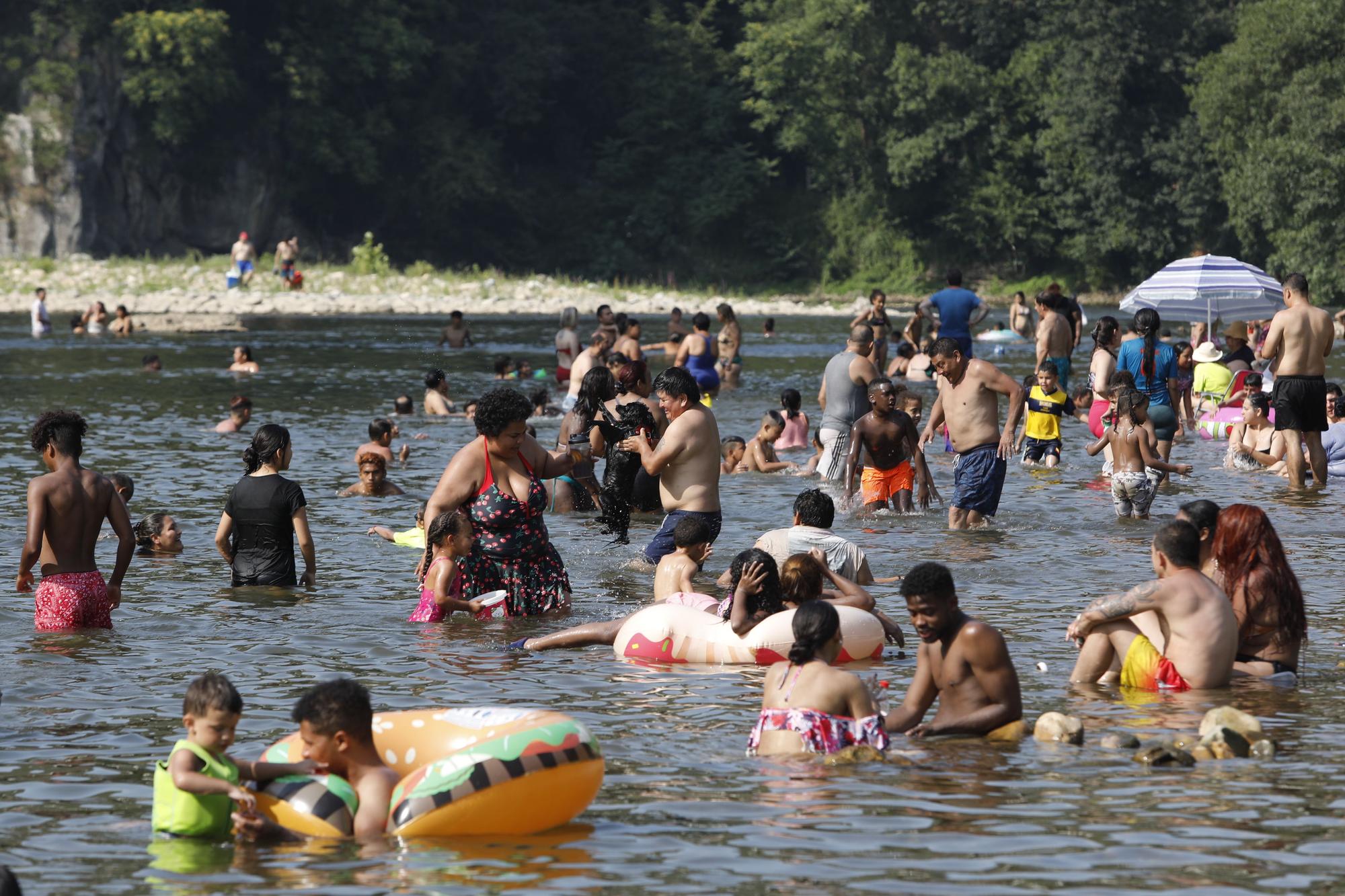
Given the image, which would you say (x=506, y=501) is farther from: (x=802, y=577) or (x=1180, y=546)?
(x=1180, y=546)

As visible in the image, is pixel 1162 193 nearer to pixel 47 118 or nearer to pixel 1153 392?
pixel 47 118

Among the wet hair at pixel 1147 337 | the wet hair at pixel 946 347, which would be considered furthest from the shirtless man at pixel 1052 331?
the wet hair at pixel 946 347

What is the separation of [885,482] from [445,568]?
572 centimetres

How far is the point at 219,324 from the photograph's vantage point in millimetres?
47594

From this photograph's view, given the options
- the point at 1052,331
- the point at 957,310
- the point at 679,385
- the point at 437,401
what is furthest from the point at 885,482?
the point at 437,401

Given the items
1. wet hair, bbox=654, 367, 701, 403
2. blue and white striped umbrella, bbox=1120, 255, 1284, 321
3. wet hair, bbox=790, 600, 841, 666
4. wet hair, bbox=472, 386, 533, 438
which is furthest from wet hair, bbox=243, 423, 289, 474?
blue and white striped umbrella, bbox=1120, 255, 1284, 321

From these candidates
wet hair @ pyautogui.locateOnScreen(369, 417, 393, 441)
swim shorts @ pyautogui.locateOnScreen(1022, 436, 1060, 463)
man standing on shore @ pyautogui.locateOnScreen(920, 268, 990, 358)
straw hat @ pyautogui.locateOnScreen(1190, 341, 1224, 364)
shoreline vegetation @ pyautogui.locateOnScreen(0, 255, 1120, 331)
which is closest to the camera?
wet hair @ pyautogui.locateOnScreen(369, 417, 393, 441)

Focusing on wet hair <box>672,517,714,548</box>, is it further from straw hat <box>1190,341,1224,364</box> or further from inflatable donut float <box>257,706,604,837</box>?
straw hat <box>1190,341,1224,364</box>

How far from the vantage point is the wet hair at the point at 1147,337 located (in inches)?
710

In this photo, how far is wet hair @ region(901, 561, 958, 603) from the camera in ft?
25.9

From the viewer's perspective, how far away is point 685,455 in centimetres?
1195

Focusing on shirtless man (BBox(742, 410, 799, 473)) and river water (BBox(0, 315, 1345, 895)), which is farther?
shirtless man (BBox(742, 410, 799, 473))

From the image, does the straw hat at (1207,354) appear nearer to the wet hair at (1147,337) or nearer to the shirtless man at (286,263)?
the wet hair at (1147,337)

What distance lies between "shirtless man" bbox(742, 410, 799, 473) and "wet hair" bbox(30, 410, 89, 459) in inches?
392
